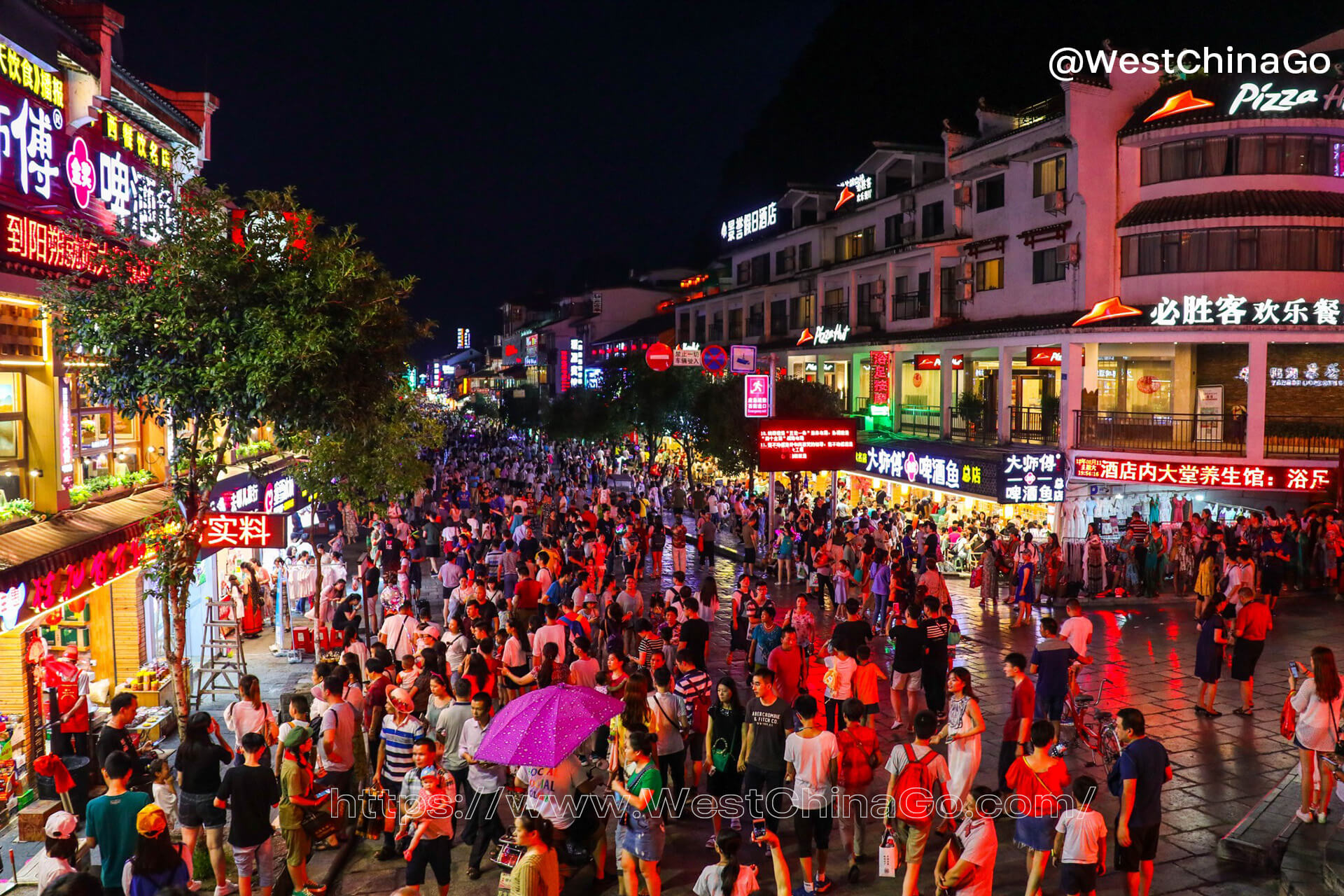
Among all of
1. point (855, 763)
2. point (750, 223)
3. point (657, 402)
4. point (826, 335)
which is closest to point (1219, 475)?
point (826, 335)

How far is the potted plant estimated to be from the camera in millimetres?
28844

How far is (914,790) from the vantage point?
7070 mm

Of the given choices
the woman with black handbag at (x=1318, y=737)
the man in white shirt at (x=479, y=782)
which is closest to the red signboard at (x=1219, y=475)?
the woman with black handbag at (x=1318, y=737)

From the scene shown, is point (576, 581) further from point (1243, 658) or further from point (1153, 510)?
point (1153, 510)

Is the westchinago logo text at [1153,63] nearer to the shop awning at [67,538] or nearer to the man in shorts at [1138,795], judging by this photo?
the man in shorts at [1138,795]

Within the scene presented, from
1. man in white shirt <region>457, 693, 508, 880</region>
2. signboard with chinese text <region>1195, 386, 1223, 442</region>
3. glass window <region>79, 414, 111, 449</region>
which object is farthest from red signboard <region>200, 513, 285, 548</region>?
signboard with chinese text <region>1195, 386, 1223, 442</region>

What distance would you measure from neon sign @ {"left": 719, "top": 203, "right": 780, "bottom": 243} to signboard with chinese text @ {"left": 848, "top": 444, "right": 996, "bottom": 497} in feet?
60.8

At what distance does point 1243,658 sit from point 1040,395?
17.5 m

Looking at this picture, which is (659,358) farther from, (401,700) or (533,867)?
(533,867)

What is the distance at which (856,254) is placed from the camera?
127ft

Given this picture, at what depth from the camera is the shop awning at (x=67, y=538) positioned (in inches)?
363

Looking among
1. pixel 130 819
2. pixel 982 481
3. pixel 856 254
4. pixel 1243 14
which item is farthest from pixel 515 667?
pixel 1243 14

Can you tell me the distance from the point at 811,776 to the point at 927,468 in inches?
802

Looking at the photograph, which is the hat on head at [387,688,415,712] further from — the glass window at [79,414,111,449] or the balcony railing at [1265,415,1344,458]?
the balcony railing at [1265,415,1344,458]
